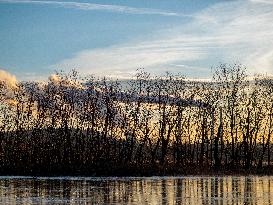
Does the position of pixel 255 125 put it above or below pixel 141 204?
above

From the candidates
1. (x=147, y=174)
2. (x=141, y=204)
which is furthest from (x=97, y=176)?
(x=141, y=204)

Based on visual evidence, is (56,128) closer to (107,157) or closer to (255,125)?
(107,157)

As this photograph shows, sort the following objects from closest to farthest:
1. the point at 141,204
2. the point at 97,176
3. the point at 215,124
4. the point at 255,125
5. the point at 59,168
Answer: the point at 141,204 → the point at 97,176 → the point at 59,168 → the point at 255,125 → the point at 215,124

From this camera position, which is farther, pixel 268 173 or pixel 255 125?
pixel 255 125

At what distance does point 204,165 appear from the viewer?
102m

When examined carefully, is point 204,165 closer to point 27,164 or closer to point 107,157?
point 107,157

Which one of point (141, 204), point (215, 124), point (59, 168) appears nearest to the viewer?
point (141, 204)

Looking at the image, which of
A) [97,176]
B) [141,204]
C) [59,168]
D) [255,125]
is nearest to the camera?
[141,204]

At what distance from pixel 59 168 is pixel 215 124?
3309 cm

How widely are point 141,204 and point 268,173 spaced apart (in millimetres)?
58957

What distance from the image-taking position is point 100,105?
112 metres

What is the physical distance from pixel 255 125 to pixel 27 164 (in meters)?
40.1

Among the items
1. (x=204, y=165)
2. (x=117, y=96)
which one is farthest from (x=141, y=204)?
(x=117, y=96)

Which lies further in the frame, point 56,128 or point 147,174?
point 56,128
